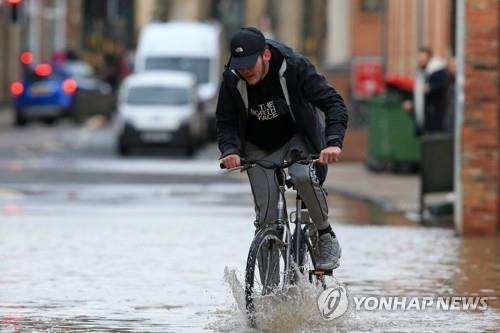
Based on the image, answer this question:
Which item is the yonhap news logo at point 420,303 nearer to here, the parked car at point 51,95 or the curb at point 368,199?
the curb at point 368,199

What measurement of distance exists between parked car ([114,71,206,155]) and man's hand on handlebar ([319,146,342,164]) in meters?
28.9

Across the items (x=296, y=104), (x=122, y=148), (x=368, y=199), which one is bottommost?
(x=122, y=148)

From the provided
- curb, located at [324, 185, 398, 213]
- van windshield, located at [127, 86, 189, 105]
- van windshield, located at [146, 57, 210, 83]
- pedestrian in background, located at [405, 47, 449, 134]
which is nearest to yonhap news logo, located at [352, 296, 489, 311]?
curb, located at [324, 185, 398, 213]

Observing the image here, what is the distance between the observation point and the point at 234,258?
53.3ft

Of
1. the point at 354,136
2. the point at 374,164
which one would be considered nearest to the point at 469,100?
the point at 374,164

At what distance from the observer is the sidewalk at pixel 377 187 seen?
24.4 m

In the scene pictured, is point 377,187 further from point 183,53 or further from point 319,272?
point 183,53

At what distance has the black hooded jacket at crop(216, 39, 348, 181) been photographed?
11.4 metres

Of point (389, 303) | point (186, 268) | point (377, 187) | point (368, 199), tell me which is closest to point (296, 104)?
point (389, 303)

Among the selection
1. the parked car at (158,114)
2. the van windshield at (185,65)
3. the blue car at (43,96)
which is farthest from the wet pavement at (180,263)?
the blue car at (43,96)

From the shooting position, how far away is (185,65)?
163 feet

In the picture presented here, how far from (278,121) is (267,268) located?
863 millimetres

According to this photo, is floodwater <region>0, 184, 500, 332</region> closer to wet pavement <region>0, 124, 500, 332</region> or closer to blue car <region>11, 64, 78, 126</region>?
wet pavement <region>0, 124, 500, 332</region>

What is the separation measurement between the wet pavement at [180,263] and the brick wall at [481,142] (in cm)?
36
